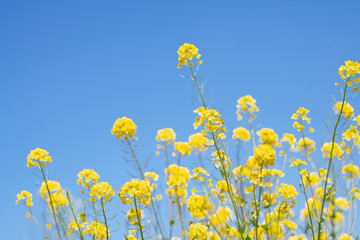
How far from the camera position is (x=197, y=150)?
506 cm

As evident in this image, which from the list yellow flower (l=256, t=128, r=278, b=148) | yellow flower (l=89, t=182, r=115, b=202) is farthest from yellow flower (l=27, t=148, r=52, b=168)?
yellow flower (l=256, t=128, r=278, b=148)

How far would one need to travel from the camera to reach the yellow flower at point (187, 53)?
12.5 feet

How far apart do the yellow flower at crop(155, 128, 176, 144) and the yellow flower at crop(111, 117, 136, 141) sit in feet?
2.53

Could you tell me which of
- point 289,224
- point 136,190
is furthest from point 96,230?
point 289,224

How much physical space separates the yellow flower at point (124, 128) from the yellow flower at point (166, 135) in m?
0.77

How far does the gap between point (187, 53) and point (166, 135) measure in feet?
5.29

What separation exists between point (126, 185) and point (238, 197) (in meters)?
1.23

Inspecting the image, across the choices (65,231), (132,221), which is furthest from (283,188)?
(65,231)

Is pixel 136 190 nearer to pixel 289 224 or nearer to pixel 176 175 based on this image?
pixel 176 175

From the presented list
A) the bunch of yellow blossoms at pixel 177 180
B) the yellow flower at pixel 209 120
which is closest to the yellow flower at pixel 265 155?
the yellow flower at pixel 209 120

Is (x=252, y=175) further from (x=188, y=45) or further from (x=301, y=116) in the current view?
(x=188, y=45)

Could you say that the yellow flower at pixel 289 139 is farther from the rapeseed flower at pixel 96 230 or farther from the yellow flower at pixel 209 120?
the rapeseed flower at pixel 96 230

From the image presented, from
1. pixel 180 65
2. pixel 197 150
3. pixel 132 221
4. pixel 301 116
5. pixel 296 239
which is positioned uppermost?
pixel 180 65

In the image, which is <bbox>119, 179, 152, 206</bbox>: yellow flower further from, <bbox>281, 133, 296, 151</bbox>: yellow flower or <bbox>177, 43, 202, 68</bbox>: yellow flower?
<bbox>281, 133, 296, 151</bbox>: yellow flower
